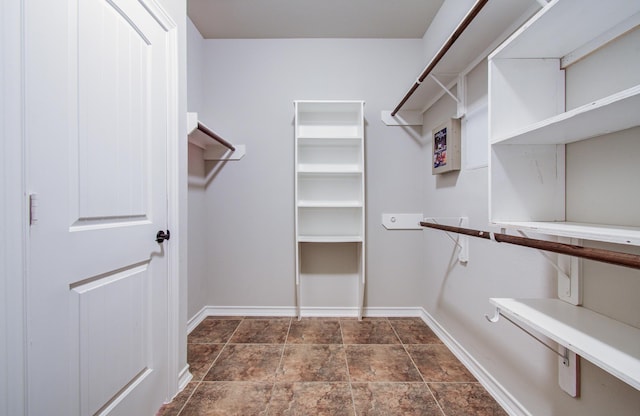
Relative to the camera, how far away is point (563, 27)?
78 cm

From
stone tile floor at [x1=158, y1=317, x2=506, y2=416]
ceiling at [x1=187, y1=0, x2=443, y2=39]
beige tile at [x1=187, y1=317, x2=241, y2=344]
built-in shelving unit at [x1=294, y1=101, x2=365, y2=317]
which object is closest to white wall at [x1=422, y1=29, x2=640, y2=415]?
stone tile floor at [x1=158, y1=317, x2=506, y2=416]

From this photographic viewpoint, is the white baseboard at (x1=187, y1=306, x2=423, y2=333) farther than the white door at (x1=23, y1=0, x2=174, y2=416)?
Yes

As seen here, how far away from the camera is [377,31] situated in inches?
84.5

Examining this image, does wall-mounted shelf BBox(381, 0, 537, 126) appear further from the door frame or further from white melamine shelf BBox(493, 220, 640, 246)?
the door frame

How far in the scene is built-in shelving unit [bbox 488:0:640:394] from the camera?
0.68 meters

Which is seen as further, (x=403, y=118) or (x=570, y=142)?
(x=403, y=118)

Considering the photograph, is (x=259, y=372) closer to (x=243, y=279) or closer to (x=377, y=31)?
(x=243, y=279)

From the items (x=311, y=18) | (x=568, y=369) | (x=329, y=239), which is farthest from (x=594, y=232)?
(x=311, y=18)

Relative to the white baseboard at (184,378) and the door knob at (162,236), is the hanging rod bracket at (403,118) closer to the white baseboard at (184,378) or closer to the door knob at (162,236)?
the door knob at (162,236)

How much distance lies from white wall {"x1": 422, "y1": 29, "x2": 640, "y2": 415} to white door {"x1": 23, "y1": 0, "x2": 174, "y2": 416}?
1790 millimetres

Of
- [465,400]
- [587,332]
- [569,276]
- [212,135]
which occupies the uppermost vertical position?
[212,135]

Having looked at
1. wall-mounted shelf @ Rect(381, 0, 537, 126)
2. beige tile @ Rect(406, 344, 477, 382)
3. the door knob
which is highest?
wall-mounted shelf @ Rect(381, 0, 537, 126)

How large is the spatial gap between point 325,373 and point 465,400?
777 mm

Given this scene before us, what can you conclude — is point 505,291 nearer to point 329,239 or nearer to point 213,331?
point 329,239
